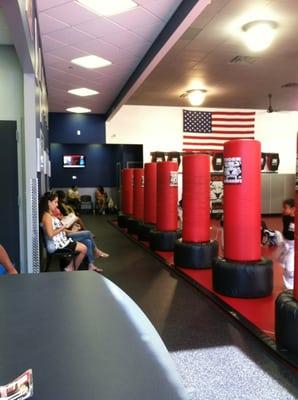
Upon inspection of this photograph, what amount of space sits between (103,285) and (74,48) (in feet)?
19.0

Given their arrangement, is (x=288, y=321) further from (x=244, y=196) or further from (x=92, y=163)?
(x=92, y=163)

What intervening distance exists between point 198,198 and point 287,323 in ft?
9.87

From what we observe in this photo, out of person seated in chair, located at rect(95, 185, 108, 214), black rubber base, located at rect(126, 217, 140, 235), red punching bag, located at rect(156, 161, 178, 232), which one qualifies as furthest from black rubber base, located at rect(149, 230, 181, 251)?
person seated in chair, located at rect(95, 185, 108, 214)

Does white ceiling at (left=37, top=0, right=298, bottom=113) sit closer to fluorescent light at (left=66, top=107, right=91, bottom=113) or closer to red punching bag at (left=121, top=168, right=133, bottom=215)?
fluorescent light at (left=66, top=107, right=91, bottom=113)

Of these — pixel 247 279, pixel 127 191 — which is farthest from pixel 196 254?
pixel 127 191

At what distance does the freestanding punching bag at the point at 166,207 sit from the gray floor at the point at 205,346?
140 centimetres

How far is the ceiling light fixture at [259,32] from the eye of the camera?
6.18 m

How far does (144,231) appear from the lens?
26.7 feet

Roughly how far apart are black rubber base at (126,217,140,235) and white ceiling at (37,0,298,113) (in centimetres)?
316

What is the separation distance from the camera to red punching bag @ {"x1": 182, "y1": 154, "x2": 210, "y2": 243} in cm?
566

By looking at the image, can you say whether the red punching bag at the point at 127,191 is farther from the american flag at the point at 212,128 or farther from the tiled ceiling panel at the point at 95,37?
the american flag at the point at 212,128

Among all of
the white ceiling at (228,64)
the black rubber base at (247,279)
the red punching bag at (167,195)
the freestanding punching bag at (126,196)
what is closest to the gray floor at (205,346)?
the black rubber base at (247,279)

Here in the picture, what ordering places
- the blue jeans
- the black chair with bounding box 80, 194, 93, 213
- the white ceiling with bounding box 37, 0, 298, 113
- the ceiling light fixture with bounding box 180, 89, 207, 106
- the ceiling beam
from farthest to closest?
1. the black chair with bounding box 80, 194, 93, 213
2. the ceiling light fixture with bounding box 180, 89, 207, 106
3. the blue jeans
4. the white ceiling with bounding box 37, 0, 298, 113
5. the ceiling beam

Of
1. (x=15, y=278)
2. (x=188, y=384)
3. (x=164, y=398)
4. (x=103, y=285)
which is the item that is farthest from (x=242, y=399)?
(x=164, y=398)
